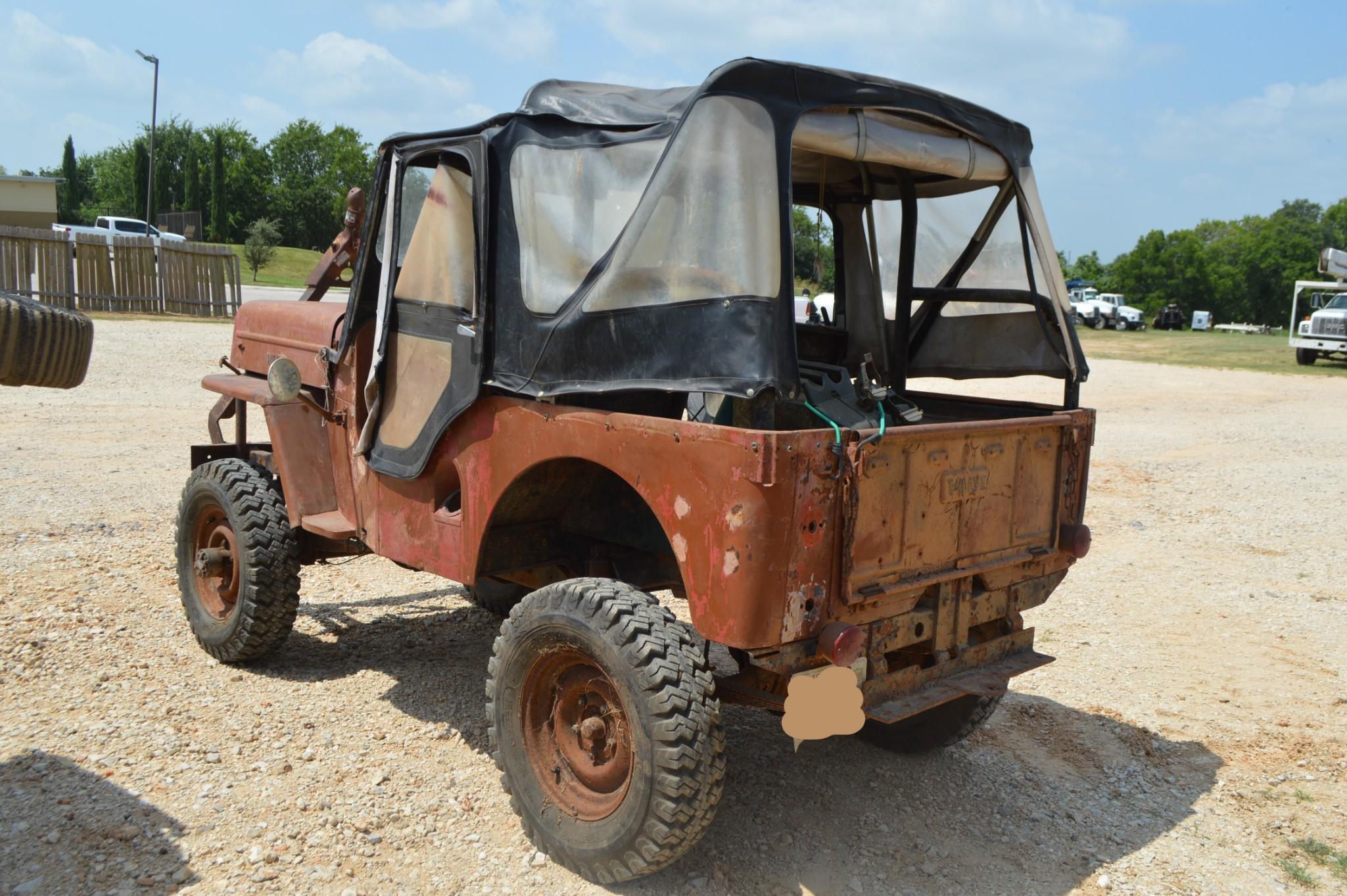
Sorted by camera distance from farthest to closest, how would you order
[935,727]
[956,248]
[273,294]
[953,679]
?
[273,294] < [956,248] < [935,727] < [953,679]

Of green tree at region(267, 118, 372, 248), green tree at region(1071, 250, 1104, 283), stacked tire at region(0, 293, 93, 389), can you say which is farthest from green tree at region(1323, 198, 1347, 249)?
stacked tire at region(0, 293, 93, 389)

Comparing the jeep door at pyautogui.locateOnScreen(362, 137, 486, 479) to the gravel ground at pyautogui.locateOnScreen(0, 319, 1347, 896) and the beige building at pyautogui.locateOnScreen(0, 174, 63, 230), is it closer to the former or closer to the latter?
the gravel ground at pyautogui.locateOnScreen(0, 319, 1347, 896)

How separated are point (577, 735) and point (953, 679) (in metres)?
1.30

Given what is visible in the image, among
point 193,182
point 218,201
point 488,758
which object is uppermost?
point 193,182

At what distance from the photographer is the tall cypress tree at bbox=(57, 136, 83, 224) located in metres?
69.6

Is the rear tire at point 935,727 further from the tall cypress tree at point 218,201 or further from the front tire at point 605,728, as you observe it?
the tall cypress tree at point 218,201

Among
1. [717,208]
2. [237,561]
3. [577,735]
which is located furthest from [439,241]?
[237,561]

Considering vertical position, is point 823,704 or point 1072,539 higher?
point 1072,539

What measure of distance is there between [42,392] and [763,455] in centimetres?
1304

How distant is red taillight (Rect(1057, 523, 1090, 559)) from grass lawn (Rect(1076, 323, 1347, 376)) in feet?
64.0

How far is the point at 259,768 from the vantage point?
13.5 ft

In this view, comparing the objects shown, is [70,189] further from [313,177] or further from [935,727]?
[935,727]

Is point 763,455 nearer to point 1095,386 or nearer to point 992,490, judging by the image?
point 992,490

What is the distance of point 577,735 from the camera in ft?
11.9
